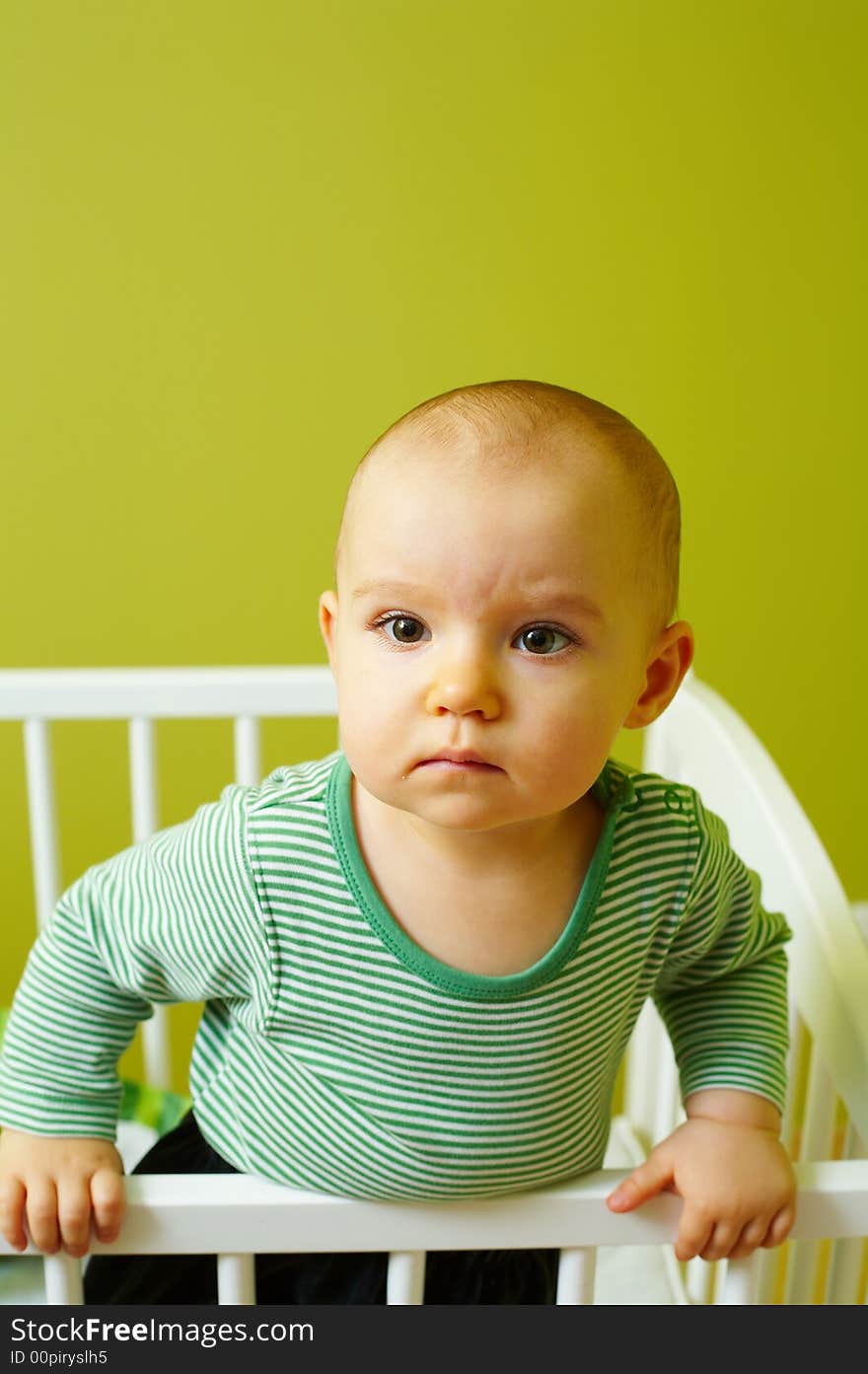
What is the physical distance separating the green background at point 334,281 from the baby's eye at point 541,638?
865 millimetres

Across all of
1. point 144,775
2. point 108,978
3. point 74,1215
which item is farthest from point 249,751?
point 74,1215

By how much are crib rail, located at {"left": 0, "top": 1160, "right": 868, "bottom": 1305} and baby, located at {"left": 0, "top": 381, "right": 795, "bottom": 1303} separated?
0.02m

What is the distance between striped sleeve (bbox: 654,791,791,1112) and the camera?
765 mm

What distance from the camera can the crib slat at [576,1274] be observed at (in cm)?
68

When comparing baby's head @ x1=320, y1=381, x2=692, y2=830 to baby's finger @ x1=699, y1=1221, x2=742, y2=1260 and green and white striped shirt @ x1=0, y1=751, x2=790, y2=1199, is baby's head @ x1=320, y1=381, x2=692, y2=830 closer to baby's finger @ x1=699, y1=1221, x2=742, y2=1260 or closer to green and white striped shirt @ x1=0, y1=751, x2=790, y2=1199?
green and white striped shirt @ x1=0, y1=751, x2=790, y2=1199

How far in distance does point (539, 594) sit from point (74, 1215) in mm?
352

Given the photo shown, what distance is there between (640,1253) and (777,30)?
1132 mm

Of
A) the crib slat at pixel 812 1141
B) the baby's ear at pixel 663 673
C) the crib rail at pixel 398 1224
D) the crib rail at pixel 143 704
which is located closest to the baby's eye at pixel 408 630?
the baby's ear at pixel 663 673

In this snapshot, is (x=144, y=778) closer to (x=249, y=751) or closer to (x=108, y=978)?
(x=249, y=751)

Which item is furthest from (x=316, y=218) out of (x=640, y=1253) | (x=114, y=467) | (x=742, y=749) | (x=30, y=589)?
(x=640, y=1253)

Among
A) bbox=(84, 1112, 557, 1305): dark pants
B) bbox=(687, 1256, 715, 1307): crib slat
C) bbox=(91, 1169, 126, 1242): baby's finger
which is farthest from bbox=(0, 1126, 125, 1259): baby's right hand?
bbox=(687, 1256, 715, 1307): crib slat

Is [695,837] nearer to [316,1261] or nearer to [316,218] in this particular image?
[316,1261]

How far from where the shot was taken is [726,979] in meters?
0.80

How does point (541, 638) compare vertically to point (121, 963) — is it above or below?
above
